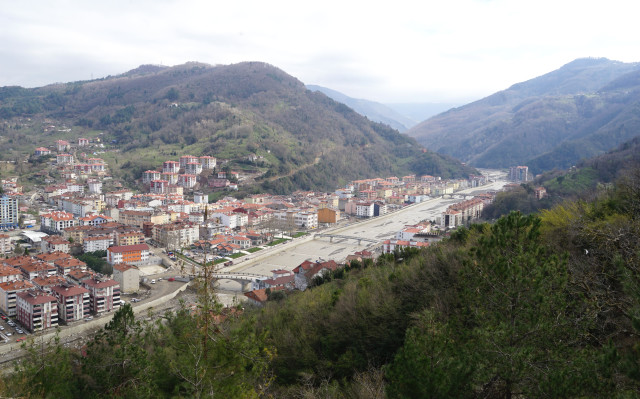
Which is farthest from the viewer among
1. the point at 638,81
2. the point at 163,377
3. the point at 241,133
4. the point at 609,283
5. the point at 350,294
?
the point at 638,81

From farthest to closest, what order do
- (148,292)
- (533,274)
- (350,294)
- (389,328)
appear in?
1. (148,292)
2. (350,294)
3. (389,328)
4. (533,274)

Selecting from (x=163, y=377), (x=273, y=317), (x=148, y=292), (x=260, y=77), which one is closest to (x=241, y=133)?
(x=260, y=77)

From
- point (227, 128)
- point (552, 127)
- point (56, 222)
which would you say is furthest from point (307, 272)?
point (552, 127)

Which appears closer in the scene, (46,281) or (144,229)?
(46,281)

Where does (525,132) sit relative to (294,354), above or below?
above

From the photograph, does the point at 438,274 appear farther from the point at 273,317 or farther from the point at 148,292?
the point at 148,292

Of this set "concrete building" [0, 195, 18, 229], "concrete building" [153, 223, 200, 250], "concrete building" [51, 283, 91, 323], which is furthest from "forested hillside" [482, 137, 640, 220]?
"concrete building" [0, 195, 18, 229]

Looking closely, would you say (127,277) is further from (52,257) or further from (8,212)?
(8,212)
